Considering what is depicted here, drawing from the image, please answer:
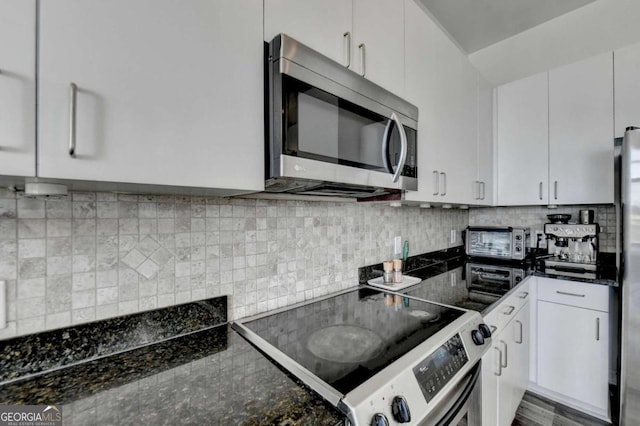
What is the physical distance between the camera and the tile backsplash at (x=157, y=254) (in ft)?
2.39

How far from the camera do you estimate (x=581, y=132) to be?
6.41ft

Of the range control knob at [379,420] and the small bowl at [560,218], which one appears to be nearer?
the range control knob at [379,420]

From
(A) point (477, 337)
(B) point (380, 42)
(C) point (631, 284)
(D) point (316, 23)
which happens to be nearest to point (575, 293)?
(C) point (631, 284)

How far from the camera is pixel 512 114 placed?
2.24 metres

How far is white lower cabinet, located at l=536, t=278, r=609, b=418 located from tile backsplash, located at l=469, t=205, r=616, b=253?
2.04 feet

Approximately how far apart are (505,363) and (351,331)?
991mm

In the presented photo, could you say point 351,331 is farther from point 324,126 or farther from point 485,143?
point 485,143

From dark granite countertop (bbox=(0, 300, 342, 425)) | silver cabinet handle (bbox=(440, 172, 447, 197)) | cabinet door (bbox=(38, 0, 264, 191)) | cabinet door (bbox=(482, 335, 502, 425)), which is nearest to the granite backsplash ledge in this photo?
dark granite countertop (bbox=(0, 300, 342, 425))

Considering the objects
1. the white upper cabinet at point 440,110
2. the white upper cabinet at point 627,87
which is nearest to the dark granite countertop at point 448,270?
the white upper cabinet at point 440,110

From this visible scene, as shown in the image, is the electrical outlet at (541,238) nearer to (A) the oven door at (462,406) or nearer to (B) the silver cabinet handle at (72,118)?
(A) the oven door at (462,406)

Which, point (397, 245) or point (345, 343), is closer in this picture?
point (345, 343)

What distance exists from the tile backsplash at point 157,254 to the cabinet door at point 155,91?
1.12 ft

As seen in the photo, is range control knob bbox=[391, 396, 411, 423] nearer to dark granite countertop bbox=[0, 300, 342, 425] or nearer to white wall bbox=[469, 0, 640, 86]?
dark granite countertop bbox=[0, 300, 342, 425]

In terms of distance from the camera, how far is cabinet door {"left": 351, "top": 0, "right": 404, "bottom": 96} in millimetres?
1081
